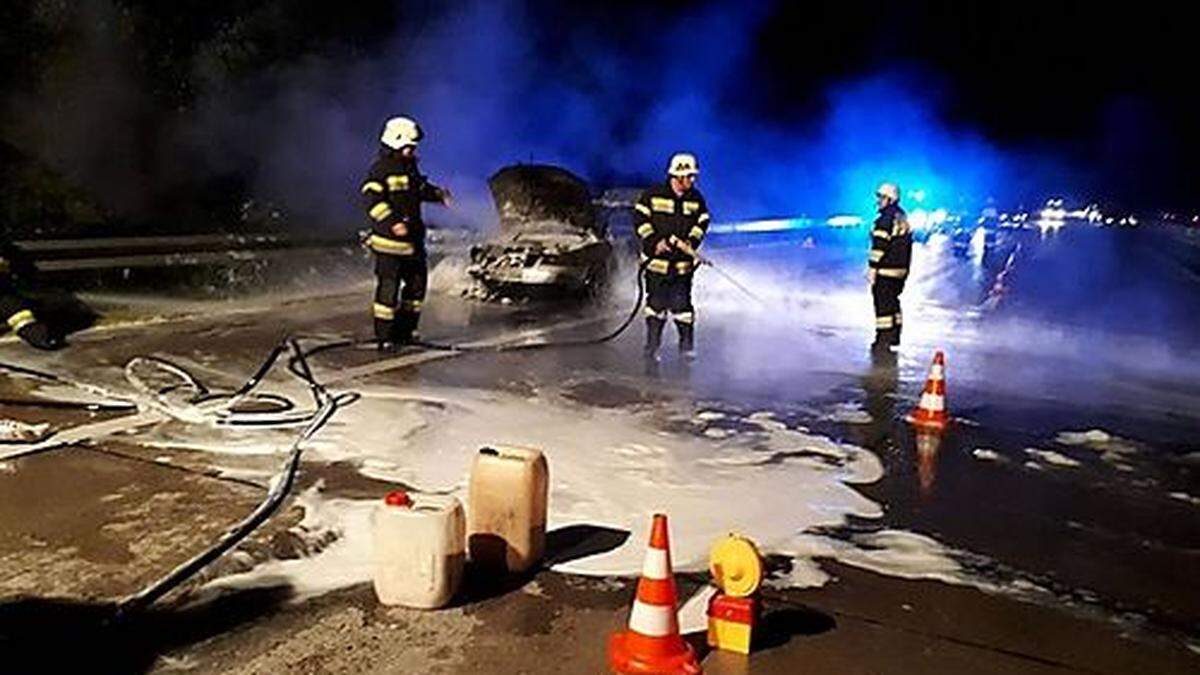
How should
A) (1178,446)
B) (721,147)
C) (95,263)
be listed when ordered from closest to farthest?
(1178,446) → (95,263) → (721,147)

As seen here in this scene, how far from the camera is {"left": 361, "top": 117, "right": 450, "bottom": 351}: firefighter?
8688 mm

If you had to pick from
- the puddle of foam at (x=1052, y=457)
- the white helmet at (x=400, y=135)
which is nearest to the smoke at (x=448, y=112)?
the white helmet at (x=400, y=135)

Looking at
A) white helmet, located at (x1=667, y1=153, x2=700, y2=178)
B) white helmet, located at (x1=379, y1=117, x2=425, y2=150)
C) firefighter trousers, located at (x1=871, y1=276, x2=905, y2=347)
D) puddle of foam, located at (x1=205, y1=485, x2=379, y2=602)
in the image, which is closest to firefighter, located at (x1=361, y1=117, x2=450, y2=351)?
white helmet, located at (x1=379, y1=117, x2=425, y2=150)

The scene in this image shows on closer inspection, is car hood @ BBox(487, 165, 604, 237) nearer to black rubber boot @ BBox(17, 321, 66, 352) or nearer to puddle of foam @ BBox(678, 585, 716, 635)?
black rubber boot @ BBox(17, 321, 66, 352)

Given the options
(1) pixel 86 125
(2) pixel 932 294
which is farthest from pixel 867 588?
(1) pixel 86 125

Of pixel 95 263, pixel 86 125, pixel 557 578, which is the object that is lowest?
pixel 557 578

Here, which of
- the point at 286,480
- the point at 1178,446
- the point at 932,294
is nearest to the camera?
the point at 286,480

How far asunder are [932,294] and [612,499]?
42.5 ft

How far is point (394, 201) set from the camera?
28.7 ft

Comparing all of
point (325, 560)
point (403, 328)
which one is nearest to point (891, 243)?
point (403, 328)

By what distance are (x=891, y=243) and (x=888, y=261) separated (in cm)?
17

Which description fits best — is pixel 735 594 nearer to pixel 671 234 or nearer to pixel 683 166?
pixel 671 234

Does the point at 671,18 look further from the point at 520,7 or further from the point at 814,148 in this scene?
the point at 814,148

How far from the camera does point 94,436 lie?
5.90m
